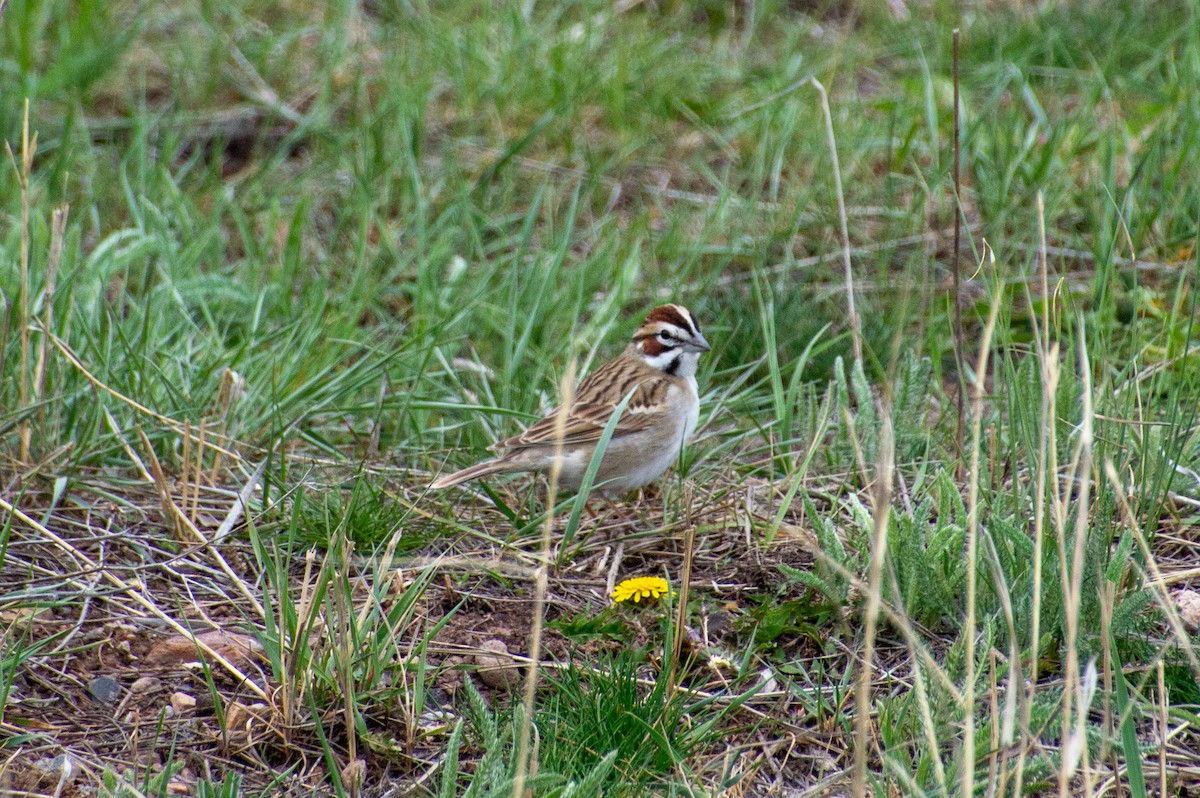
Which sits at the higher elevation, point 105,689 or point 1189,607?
point 1189,607

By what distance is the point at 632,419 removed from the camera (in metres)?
4.75

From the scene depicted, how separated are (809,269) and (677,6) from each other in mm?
3014

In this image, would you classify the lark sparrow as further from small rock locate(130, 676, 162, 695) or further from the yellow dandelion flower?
small rock locate(130, 676, 162, 695)

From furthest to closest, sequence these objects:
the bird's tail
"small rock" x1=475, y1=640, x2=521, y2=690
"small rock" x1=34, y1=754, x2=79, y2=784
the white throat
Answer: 1. the white throat
2. the bird's tail
3. "small rock" x1=475, y1=640, x2=521, y2=690
4. "small rock" x1=34, y1=754, x2=79, y2=784

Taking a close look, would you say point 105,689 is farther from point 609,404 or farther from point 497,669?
point 609,404

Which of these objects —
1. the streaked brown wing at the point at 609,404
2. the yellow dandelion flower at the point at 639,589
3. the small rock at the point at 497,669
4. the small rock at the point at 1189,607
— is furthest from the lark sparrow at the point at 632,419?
the small rock at the point at 1189,607

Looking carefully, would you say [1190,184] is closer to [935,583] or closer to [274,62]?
[935,583]

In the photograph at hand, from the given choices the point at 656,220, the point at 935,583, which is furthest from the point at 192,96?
the point at 935,583

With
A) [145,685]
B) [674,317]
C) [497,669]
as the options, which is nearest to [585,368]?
[674,317]

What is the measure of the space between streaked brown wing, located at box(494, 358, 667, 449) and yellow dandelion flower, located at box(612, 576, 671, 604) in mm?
797

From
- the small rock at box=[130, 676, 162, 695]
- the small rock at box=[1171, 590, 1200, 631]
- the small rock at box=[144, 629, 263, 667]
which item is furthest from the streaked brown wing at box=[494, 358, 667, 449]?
the small rock at box=[1171, 590, 1200, 631]

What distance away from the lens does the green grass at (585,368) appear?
3281 mm

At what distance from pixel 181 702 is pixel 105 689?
0.68 feet

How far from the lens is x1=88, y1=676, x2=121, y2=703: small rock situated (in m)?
3.53
